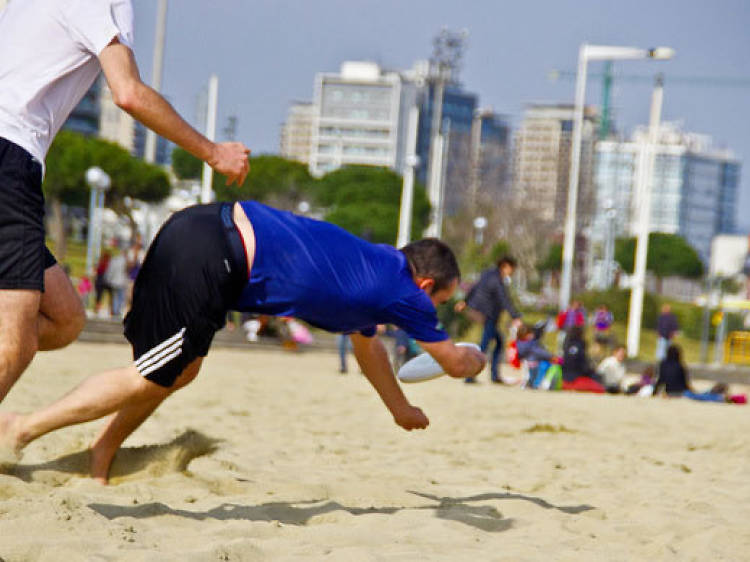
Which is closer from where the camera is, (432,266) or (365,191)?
(432,266)

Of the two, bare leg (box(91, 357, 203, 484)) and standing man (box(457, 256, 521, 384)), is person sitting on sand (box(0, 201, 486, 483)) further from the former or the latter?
standing man (box(457, 256, 521, 384))

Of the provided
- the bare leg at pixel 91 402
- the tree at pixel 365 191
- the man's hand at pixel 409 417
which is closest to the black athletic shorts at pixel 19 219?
the bare leg at pixel 91 402

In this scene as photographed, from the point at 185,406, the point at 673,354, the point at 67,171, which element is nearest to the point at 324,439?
the point at 185,406

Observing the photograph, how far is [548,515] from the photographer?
4387 mm

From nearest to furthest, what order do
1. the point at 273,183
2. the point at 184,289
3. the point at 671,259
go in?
1. the point at 184,289
2. the point at 273,183
3. the point at 671,259

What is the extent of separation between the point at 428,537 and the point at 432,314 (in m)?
0.78

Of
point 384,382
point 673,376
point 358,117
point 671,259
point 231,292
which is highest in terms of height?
point 358,117

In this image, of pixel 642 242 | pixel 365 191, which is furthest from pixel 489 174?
pixel 642 242

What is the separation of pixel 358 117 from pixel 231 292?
181 meters

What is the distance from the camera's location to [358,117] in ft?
600

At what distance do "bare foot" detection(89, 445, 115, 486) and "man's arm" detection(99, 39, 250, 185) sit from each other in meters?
1.56

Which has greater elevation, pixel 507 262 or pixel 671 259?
pixel 507 262

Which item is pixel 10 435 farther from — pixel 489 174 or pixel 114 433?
pixel 489 174

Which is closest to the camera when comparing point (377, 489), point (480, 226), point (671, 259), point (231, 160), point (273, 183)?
point (231, 160)
